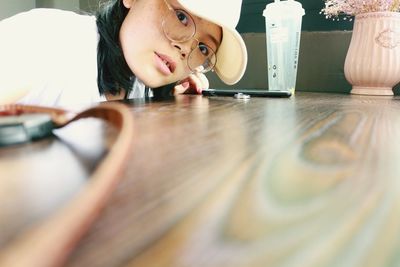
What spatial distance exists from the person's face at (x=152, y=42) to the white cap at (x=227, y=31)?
0.05 meters

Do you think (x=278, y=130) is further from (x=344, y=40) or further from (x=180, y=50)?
(x=344, y=40)

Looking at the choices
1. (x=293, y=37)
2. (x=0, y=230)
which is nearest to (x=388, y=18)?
(x=293, y=37)

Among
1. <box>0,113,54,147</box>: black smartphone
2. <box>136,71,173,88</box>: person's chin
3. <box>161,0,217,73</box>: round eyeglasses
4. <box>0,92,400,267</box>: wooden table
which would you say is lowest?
<box>0,92,400,267</box>: wooden table

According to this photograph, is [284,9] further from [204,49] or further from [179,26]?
[179,26]

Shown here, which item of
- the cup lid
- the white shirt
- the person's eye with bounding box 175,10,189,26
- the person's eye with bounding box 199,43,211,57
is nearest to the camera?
the white shirt

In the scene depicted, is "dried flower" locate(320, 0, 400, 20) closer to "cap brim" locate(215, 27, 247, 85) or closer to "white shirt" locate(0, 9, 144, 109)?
"cap brim" locate(215, 27, 247, 85)

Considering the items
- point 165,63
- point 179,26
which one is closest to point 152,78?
point 165,63

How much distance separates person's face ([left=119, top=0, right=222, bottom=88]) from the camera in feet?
3.15

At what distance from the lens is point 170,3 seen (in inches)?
36.8

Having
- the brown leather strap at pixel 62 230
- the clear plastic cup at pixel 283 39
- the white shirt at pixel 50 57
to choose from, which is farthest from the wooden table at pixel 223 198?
the clear plastic cup at pixel 283 39

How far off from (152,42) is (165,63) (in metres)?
0.07

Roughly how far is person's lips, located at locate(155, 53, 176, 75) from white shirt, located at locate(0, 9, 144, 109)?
6.8 inches

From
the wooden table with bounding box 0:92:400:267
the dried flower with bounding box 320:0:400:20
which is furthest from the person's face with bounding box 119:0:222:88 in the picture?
the wooden table with bounding box 0:92:400:267

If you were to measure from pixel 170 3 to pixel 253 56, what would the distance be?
81cm
